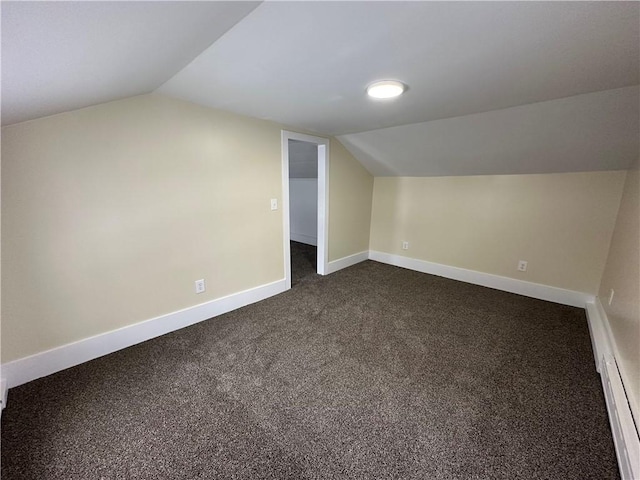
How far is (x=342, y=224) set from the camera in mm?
3730

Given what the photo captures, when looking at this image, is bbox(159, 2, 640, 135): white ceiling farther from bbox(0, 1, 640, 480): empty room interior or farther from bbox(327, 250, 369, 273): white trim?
bbox(327, 250, 369, 273): white trim

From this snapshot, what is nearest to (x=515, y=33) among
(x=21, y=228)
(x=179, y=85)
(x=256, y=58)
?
(x=256, y=58)

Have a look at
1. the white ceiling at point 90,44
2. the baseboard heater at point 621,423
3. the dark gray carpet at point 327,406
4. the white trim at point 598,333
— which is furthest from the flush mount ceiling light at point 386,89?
the white trim at point 598,333

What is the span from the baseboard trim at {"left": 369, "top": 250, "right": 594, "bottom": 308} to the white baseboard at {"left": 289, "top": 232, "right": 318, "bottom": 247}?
55.7 inches

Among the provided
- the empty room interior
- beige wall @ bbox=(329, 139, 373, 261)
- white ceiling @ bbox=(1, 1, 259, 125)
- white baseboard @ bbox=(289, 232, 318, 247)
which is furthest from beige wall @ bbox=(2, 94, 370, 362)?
white baseboard @ bbox=(289, 232, 318, 247)

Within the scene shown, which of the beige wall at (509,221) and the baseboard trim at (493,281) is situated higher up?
the beige wall at (509,221)

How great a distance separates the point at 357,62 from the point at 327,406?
188cm

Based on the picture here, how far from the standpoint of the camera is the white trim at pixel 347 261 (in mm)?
3706

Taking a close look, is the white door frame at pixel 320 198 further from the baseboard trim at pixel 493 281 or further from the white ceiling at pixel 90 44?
the white ceiling at pixel 90 44

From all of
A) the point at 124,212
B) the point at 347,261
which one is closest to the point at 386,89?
the point at 124,212

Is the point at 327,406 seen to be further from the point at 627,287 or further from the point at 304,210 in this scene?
the point at 304,210

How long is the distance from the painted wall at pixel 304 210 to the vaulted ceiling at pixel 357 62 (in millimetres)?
2772

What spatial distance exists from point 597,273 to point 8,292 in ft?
15.5

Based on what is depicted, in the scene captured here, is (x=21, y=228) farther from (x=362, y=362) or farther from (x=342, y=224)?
(x=342, y=224)
